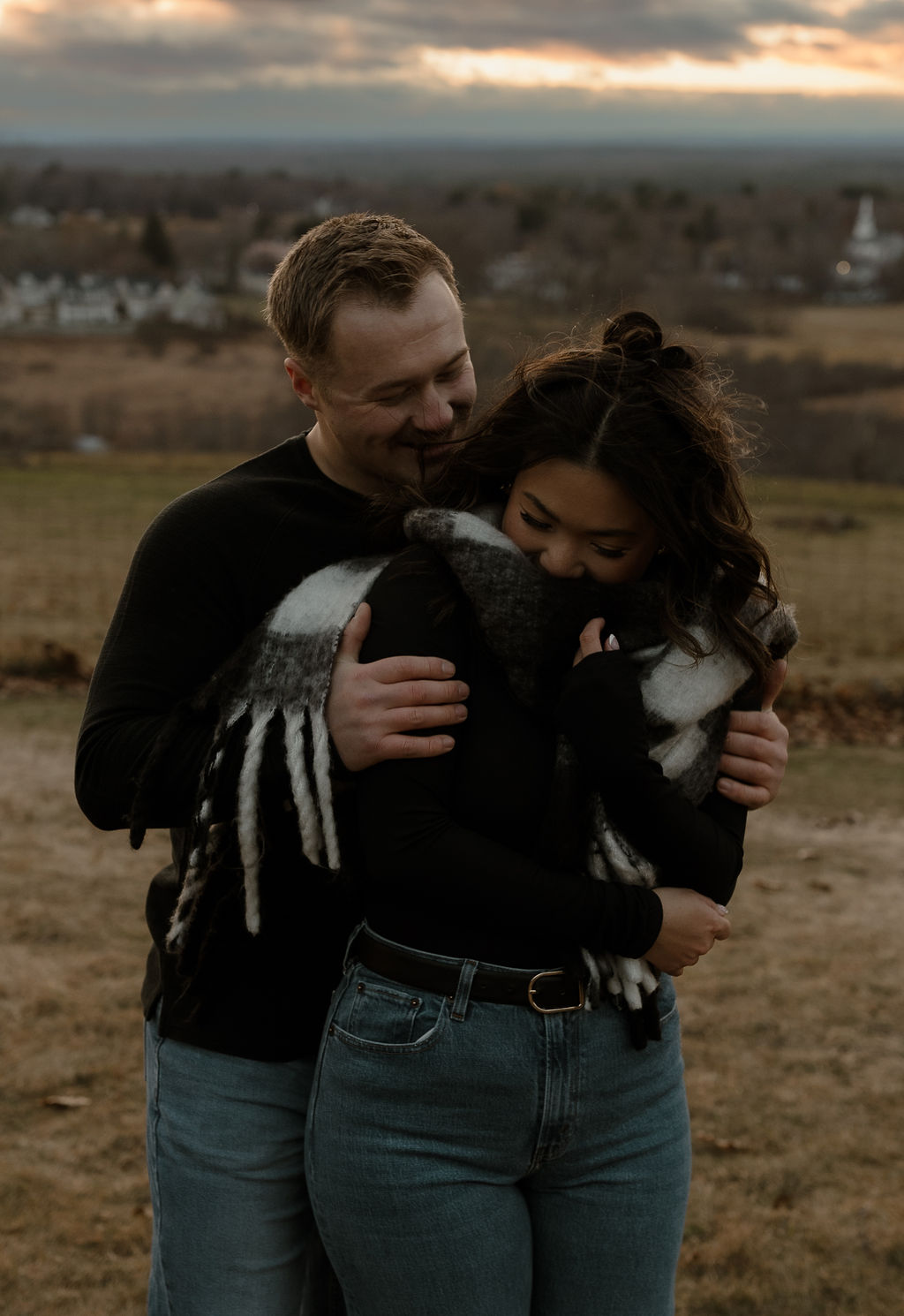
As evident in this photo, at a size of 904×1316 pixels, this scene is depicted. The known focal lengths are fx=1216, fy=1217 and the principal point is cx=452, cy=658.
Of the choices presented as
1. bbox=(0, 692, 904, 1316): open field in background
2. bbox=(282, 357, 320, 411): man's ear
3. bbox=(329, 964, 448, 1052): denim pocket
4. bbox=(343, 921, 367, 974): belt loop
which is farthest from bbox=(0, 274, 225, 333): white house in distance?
bbox=(329, 964, 448, 1052): denim pocket

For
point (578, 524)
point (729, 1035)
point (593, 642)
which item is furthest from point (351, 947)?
Result: point (729, 1035)

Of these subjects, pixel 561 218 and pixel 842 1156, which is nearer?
pixel 842 1156

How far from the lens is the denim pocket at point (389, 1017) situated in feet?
4.99

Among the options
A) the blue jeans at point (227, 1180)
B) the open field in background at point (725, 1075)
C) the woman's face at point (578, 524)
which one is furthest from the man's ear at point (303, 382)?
the open field in background at point (725, 1075)

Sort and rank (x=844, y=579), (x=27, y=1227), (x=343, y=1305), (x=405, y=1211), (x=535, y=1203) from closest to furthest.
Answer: (x=405, y=1211)
(x=535, y=1203)
(x=343, y=1305)
(x=27, y=1227)
(x=844, y=579)

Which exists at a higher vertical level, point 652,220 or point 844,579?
point 652,220

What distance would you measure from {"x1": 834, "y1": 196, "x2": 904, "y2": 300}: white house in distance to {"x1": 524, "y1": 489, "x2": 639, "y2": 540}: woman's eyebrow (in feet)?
104

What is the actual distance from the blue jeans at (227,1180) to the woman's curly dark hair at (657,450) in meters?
0.89

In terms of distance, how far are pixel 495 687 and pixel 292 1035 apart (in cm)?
64

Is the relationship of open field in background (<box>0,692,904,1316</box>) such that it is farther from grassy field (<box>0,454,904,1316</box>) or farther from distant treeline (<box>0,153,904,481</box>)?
distant treeline (<box>0,153,904,481</box>)

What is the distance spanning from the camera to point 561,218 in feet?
95.6

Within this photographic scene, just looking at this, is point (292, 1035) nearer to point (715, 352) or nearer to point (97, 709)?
point (97, 709)

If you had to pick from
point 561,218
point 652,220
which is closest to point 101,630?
point 561,218

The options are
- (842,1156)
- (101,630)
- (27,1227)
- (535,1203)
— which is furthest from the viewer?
(101,630)
